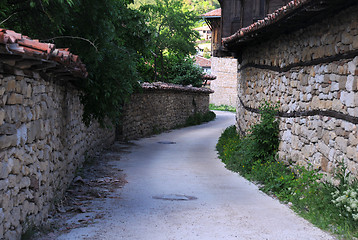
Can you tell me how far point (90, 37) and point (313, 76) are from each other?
4650 millimetres

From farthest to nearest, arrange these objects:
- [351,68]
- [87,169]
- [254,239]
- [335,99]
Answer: [87,169], [335,99], [351,68], [254,239]

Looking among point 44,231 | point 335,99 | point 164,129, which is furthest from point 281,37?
point 164,129

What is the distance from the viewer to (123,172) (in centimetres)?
1123

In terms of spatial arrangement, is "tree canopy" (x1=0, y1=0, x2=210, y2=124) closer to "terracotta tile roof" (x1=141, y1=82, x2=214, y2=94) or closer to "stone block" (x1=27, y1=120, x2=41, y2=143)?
"stone block" (x1=27, y1=120, x2=41, y2=143)

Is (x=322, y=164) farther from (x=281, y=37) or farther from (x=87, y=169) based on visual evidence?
(x=87, y=169)

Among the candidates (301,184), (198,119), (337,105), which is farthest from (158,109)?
(337,105)

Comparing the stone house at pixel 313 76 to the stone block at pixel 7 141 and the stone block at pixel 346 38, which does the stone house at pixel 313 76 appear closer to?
the stone block at pixel 346 38

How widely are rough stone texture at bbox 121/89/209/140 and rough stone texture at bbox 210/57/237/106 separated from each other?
1461 centimetres

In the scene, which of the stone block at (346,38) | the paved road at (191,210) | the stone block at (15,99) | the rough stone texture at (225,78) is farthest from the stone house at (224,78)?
the stone block at (15,99)

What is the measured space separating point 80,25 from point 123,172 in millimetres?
4048

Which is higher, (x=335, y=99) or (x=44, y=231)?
(x=335, y=99)

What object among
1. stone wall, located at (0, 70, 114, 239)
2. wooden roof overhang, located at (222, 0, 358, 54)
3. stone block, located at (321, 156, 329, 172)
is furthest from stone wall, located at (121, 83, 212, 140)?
stone block, located at (321, 156, 329, 172)

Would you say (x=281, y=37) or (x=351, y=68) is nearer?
(x=351, y=68)

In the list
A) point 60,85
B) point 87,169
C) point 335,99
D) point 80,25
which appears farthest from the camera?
point 87,169
